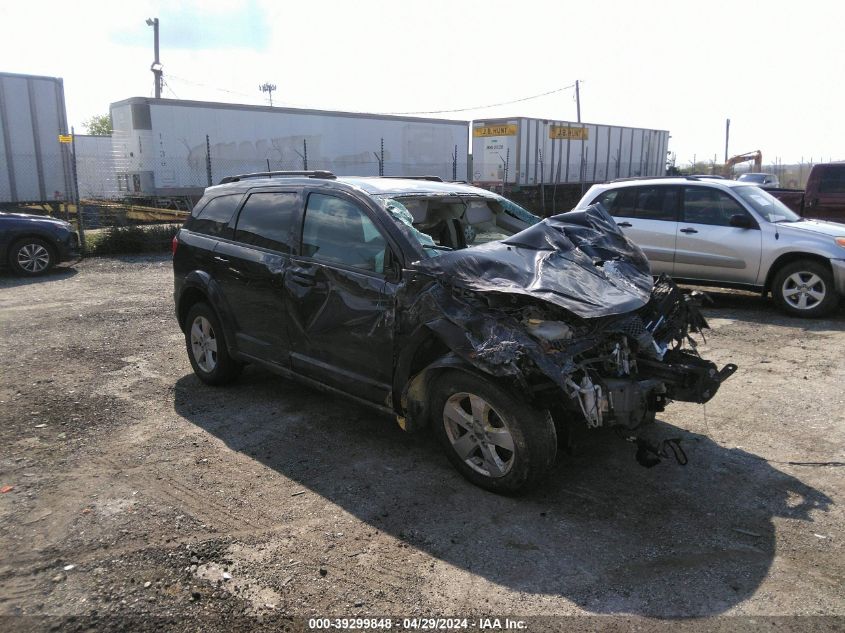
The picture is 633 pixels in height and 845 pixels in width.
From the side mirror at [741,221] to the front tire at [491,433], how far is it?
622 cm

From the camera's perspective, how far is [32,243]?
11844 millimetres

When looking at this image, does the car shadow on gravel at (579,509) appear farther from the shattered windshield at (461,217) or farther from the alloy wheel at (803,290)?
A: the alloy wheel at (803,290)

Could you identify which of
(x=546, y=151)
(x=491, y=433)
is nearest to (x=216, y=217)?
(x=491, y=433)

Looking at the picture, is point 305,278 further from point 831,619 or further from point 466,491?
point 831,619

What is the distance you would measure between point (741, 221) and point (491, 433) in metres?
6.35

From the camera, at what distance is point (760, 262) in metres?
8.23

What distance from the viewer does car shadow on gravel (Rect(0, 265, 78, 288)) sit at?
11.2 m

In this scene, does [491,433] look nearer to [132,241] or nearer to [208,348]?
[208,348]

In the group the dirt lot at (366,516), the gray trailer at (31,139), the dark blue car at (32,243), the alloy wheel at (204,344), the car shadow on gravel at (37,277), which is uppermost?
the gray trailer at (31,139)

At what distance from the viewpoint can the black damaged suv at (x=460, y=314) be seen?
348 centimetres

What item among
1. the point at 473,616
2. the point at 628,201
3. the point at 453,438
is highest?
the point at 628,201

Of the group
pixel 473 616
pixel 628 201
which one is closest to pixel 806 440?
pixel 473 616

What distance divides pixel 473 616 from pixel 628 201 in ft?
25.6

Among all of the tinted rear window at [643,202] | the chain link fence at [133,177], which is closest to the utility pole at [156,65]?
the chain link fence at [133,177]
